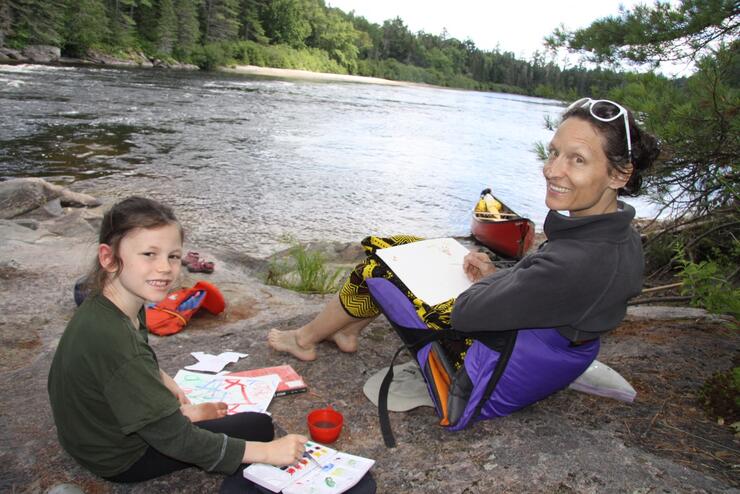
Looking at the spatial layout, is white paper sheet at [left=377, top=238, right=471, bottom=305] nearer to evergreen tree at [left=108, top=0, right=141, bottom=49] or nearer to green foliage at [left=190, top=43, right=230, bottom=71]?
evergreen tree at [left=108, top=0, right=141, bottom=49]

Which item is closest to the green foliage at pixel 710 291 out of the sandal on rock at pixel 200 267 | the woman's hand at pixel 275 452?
the woman's hand at pixel 275 452

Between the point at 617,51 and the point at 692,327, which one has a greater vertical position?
the point at 617,51

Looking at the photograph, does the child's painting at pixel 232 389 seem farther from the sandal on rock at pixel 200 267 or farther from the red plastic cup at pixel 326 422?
the sandal on rock at pixel 200 267

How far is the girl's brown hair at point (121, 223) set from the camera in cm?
214

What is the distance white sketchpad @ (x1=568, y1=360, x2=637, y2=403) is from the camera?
3.13 meters

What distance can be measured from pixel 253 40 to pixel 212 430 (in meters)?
68.8

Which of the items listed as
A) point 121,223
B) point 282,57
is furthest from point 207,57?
point 121,223

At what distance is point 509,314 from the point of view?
2406mm

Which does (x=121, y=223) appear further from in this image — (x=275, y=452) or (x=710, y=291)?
(x=710, y=291)

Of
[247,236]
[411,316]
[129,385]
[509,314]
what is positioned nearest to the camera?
[129,385]

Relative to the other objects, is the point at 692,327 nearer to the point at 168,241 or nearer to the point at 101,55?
the point at 168,241

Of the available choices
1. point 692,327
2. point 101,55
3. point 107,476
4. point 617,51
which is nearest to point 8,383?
point 107,476

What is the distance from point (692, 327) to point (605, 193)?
2.32 meters

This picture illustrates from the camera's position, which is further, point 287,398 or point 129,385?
point 287,398
